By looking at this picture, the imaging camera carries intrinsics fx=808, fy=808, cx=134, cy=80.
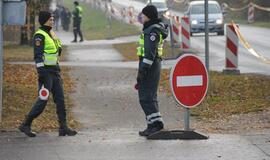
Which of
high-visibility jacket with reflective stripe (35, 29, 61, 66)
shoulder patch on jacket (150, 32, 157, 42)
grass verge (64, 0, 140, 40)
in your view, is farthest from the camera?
grass verge (64, 0, 140, 40)

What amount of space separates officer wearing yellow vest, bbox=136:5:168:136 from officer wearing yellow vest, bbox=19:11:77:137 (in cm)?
109

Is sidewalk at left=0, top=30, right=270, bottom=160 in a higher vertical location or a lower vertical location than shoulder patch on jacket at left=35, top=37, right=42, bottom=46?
lower

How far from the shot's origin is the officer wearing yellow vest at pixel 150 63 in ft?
36.0

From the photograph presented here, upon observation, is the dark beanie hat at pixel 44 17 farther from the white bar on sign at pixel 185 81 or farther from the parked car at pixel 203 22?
the parked car at pixel 203 22

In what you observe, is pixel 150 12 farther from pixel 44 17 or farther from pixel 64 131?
pixel 64 131

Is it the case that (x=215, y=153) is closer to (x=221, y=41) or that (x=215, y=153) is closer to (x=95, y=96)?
(x=95, y=96)

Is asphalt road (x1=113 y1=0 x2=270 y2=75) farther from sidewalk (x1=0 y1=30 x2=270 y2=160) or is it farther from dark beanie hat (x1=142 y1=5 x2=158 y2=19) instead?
dark beanie hat (x1=142 y1=5 x2=158 y2=19)

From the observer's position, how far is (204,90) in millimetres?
10883

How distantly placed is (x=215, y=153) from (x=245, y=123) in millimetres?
3117

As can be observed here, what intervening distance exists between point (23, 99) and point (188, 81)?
5.31 metres

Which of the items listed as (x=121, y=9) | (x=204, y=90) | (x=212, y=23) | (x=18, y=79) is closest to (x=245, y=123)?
(x=204, y=90)

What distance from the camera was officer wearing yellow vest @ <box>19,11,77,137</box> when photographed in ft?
36.8

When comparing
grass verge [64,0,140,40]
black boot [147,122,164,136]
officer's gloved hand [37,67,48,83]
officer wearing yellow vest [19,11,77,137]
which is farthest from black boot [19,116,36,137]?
grass verge [64,0,140,40]

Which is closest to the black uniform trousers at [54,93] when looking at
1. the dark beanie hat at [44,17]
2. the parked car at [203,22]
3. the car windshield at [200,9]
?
the dark beanie hat at [44,17]
